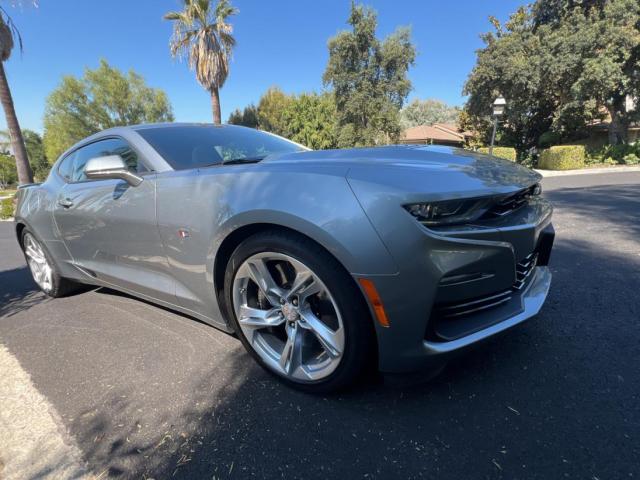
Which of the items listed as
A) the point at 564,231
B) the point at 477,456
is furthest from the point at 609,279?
the point at 477,456

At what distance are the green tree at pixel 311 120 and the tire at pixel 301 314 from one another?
29.6 meters

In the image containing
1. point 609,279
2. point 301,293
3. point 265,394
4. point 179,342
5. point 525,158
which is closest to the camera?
point 301,293

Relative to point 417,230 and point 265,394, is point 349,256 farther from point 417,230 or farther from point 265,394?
point 265,394

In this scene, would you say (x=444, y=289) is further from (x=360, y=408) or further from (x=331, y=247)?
(x=360, y=408)

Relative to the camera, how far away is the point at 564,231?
4.59m

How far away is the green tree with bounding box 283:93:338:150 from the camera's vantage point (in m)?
30.9

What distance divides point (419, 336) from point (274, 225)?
81cm

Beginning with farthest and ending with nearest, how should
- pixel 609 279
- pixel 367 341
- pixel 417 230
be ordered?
pixel 609 279 → pixel 367 341 → pixel 417 230

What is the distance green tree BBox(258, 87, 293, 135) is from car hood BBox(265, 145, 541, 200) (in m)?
33.4

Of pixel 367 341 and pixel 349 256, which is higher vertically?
pixel 349 256

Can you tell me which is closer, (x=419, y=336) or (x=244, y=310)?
(x=419, y=336)

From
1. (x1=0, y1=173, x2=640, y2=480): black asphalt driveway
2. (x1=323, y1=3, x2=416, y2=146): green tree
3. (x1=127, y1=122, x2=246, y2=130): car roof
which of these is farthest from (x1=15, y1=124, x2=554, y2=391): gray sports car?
(x1=323, y1=3, x2=416, y2=146): green tree

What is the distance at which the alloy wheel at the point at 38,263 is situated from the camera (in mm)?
3500

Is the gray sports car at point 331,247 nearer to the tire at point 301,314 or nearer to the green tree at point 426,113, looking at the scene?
the tire at point 301,314
